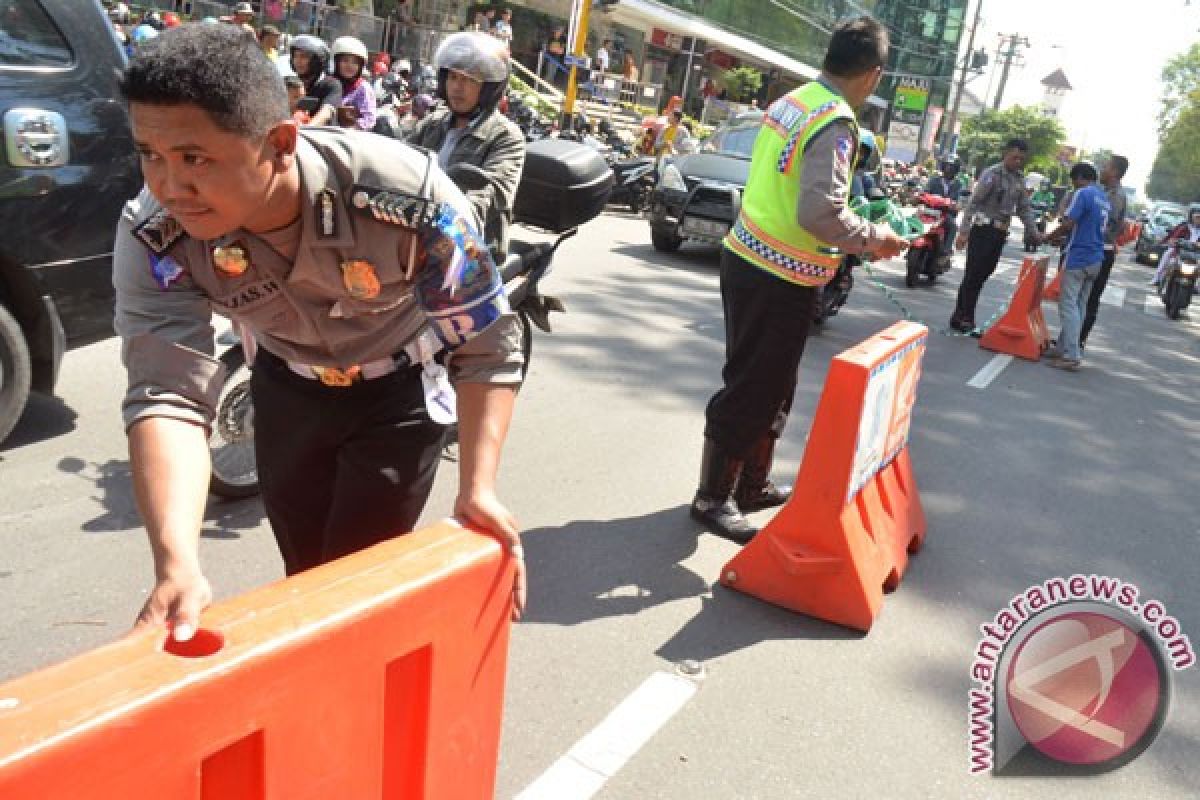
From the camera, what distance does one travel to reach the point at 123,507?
3855mm

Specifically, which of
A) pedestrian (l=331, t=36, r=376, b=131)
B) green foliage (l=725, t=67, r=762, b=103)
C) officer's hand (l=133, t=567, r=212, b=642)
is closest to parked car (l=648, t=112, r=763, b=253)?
pedestrian (l=331, t=36, r=376, b=131)

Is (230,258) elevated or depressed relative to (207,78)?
depressed

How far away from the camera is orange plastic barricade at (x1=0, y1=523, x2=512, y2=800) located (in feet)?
3.48

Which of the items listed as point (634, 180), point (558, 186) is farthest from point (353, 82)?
point (634, 180)

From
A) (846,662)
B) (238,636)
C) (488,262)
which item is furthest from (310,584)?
(846,662)

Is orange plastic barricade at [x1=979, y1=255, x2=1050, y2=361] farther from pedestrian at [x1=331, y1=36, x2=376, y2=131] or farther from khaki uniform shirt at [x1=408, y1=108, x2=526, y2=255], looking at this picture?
khaki uniform shirt at [x1=408, y1=108, x2=526, y2=255]

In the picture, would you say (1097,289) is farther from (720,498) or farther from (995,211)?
(720,498)

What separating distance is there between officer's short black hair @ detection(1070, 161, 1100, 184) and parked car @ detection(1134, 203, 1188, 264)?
17.7 m

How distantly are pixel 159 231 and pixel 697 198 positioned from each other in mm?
10217

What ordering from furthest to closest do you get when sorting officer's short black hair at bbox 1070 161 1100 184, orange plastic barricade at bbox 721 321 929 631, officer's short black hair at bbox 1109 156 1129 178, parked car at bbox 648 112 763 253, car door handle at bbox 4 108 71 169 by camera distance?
parked car at bbox 648 112 763 253 < officer's short black hair at bbox 1109 156 1129 178 < officer's short black hair at bbox 1070 161 1100 184 < car door handle at bbox 4 108 71 169 < orange plastic barricade at bbox 721 321 929 631

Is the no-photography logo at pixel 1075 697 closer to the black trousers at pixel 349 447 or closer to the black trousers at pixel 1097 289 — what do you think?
the black trousers at pixel 349 447

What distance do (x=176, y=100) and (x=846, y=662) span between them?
2.77 metres

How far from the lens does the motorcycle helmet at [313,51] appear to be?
279 inches

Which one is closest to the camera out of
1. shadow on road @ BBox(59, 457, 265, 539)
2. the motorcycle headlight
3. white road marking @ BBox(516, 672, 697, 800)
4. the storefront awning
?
white road marking @ BBox(516, 672, 697, 800)
